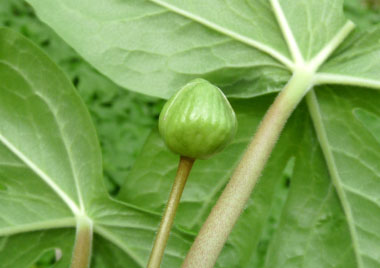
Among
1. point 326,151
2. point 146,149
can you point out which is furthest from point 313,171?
point 146,149

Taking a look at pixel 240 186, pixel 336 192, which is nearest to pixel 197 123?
pixel 240 186

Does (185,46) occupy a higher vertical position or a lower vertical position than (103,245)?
higher

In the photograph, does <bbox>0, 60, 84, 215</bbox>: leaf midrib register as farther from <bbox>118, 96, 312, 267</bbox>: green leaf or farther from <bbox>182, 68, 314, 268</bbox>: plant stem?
<bbox>182, 68, 314, 268</bbox>: plant stem

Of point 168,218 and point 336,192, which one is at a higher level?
point 336,192

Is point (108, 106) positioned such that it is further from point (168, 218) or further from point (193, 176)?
point (168, 218)

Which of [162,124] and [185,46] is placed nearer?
[162,124]

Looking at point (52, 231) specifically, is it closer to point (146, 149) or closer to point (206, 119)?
point (146, 149)

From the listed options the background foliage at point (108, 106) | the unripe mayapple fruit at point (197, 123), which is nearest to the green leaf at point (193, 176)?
the unripe mayapple fruit at point (197, 123)
